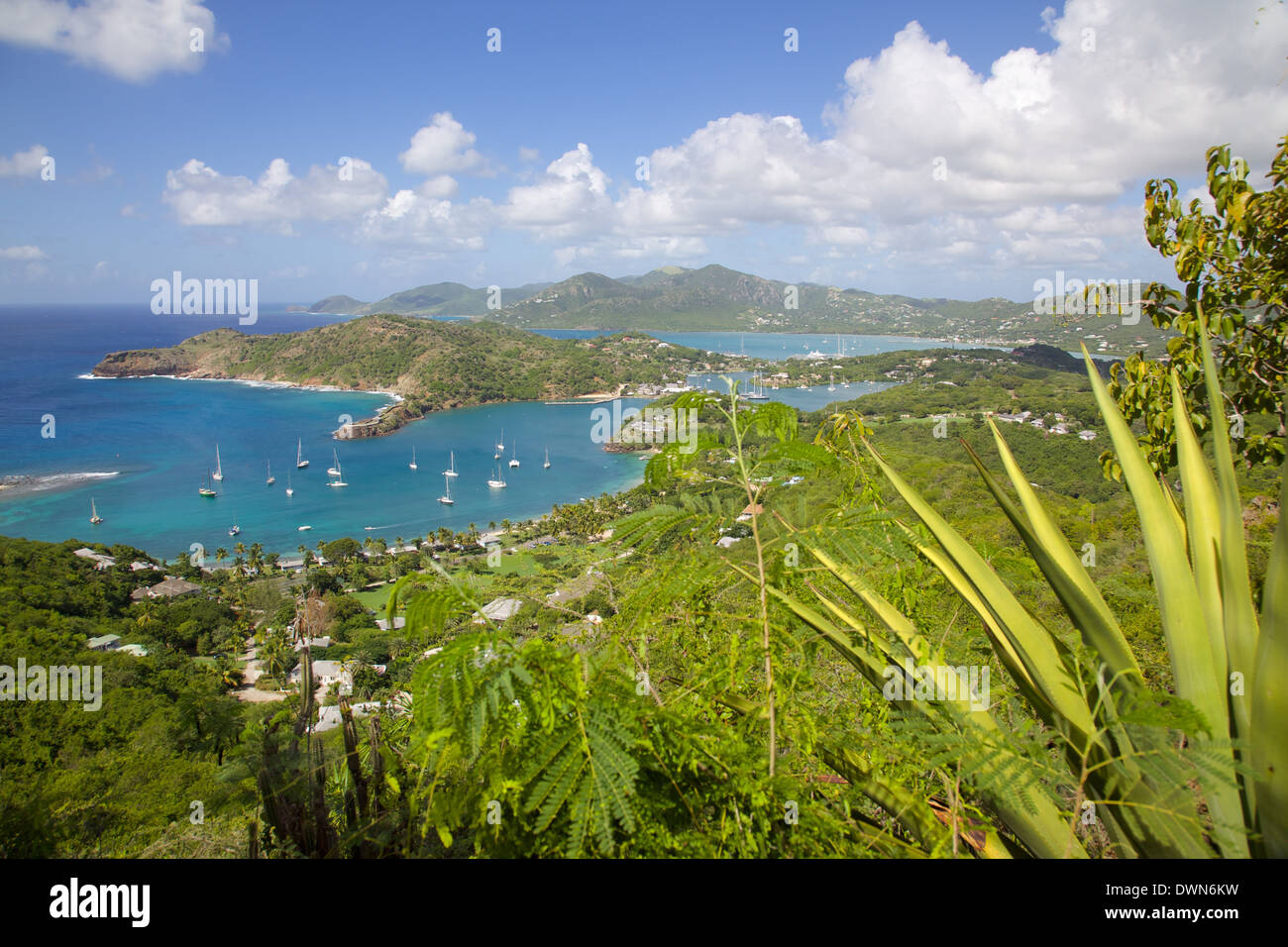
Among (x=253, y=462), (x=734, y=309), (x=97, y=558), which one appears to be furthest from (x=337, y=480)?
(x=734, y=309)

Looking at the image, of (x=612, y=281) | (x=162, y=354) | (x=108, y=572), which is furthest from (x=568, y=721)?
(x=612, y=281)

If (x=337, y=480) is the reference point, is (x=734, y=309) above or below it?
above

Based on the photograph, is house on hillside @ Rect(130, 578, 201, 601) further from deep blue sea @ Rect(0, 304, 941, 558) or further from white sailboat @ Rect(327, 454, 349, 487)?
white sailboat @ Rect(327, 454, 349, 487)

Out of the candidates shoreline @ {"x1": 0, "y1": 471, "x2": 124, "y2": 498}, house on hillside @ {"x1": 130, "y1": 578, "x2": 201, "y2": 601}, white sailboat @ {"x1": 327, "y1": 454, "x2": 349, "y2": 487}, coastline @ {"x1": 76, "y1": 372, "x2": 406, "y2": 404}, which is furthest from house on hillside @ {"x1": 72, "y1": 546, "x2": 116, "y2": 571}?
coastline @ {"x1": 76, "y1": 372, "x2": 406, "y2": 404}

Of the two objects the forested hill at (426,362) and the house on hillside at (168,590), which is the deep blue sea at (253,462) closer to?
the forested hill at (426,362)

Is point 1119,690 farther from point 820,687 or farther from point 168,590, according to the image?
point 168,590

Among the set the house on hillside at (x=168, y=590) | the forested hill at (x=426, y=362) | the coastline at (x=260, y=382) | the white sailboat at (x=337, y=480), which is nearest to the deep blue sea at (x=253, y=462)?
the white sailboat at (x=337, y=480)

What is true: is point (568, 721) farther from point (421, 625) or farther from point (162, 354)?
point (162, 354)
